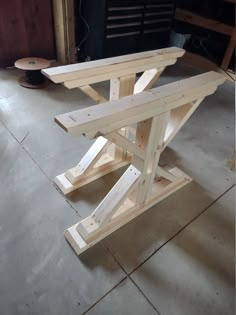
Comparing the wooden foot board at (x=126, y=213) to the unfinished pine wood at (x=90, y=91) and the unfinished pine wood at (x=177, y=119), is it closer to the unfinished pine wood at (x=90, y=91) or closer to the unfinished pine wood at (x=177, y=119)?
the unfinished pine wood at (x=177, y=119)

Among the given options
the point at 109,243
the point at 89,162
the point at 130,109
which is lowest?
the point at 109,243

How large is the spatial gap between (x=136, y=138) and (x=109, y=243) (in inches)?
22.2

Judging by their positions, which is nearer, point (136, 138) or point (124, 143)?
point (124, 143)

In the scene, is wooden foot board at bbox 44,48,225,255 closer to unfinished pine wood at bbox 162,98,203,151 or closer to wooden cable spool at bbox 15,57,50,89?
unfinished pine wood at bbox 162,98,203,151

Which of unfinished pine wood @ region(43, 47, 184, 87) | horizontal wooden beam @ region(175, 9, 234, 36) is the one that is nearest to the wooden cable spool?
unfinished pine wood @ region(43, 47, 184, 87)

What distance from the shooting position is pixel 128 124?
92 centimetres

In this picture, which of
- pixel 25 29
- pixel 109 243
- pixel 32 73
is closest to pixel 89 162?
pixel 109 243

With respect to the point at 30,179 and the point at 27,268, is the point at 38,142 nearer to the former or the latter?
the point at 30,179

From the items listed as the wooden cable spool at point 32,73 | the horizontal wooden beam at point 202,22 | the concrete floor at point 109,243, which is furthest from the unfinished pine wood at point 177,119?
the horizontal wooden beam at point 202,22

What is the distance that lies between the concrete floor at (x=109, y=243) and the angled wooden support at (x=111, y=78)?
8 cm

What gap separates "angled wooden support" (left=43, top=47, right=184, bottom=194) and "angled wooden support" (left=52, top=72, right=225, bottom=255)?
0.05 meters

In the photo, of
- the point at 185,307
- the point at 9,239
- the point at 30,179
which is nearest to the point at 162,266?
the point at 185,307

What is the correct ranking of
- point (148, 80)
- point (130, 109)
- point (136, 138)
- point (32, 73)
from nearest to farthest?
1. point (130, 109)
2. point (136, 138)
3. point (148, 80)
4. point (32, 73)

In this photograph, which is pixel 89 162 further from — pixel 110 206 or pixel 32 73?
pixel 32 73
